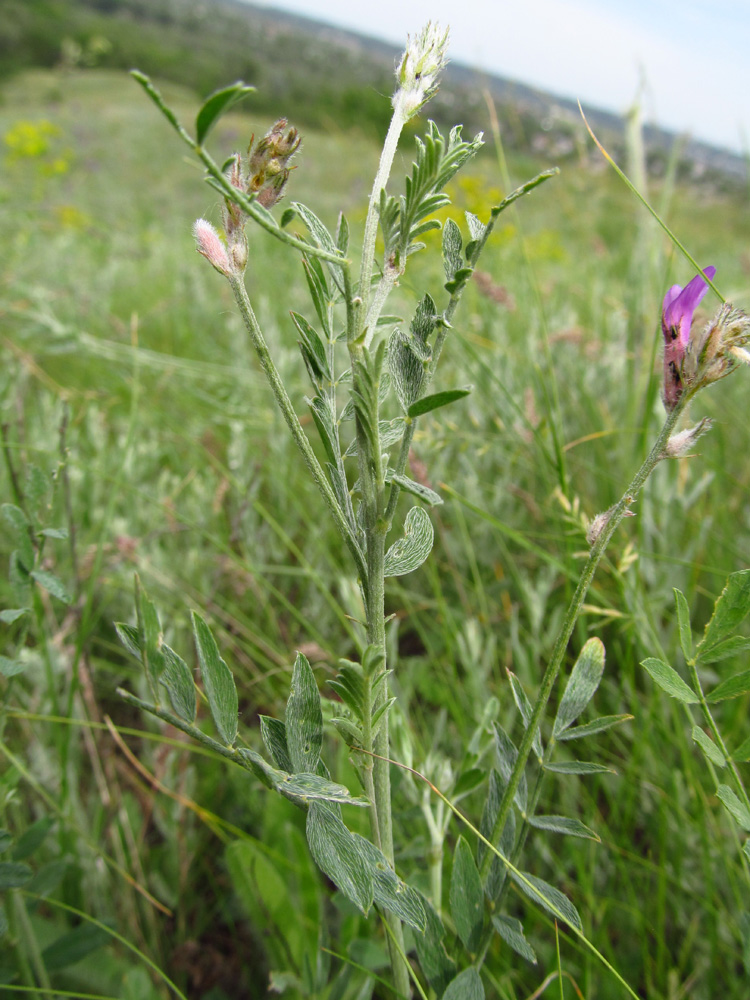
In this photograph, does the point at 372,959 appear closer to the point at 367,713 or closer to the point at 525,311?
the point at 367,713

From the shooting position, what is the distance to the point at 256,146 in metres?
0.48

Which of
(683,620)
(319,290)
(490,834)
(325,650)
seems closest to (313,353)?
(319,290)

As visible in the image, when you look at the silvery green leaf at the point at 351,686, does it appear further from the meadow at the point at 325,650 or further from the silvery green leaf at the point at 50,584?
the silvery green leaf at the point at 50,584

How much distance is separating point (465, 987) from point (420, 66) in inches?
28.7

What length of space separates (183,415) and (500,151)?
4.85 feet

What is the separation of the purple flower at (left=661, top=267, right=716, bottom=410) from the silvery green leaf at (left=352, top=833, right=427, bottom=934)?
1.35 feet

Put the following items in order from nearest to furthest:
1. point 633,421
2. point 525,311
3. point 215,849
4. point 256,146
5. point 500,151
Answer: point 256,146
point 215,849
point 500,151
point 633,421
point 525,311

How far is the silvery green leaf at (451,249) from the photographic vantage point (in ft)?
1.75

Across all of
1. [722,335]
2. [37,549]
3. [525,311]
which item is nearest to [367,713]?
[722,335]

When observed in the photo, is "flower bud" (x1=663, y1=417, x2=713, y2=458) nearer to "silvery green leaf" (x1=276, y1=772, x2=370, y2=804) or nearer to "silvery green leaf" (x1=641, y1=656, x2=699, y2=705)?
"silvery green leaf" (x1=641, y1=656, x2=699, y2=705)

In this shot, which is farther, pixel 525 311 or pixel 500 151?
pixel 525 311

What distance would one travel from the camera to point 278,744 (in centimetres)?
56

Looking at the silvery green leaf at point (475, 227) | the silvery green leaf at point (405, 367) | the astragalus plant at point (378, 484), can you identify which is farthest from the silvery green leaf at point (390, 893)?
the silvery green leaf at point (475, 227)

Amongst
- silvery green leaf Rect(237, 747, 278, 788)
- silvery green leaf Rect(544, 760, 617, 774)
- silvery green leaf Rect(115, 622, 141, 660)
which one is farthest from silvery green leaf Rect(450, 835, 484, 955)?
silvery green leaf Rect(115, 622, 141, 660)
